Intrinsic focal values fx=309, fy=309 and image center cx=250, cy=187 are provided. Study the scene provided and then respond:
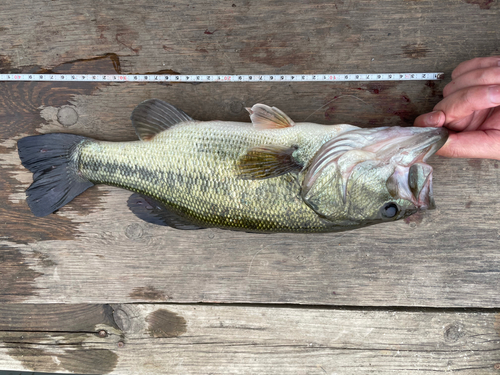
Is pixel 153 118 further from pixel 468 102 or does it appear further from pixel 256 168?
pixel 468 102

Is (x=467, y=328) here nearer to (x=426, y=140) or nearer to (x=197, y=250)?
(x=426, y=140)

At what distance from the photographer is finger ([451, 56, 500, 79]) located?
1.73m

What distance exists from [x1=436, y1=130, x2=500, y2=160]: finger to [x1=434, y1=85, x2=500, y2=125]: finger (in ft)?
0.37

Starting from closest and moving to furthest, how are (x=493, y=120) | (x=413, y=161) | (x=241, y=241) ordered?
(x=413, y=161), (x=493, y=120), (x=241, y=241)

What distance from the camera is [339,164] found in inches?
63.3

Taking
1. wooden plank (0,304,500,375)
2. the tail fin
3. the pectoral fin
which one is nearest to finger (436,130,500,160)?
the pectoral fin

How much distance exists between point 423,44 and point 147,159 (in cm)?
185

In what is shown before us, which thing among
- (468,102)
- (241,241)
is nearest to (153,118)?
(241,241)

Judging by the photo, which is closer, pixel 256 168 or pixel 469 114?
pixel 256 168

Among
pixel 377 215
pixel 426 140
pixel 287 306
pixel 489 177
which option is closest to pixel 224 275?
pixel 287 306

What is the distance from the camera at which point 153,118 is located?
186 centimetres

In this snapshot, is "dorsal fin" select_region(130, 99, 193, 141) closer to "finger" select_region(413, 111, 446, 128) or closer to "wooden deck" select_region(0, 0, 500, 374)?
"wooden deck" select_region(0, 0, 500, 374)

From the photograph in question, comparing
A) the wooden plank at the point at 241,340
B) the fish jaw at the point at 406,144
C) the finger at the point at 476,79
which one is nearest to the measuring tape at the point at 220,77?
the finger at the point at 476,79

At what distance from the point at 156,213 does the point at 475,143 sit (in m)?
1.92
